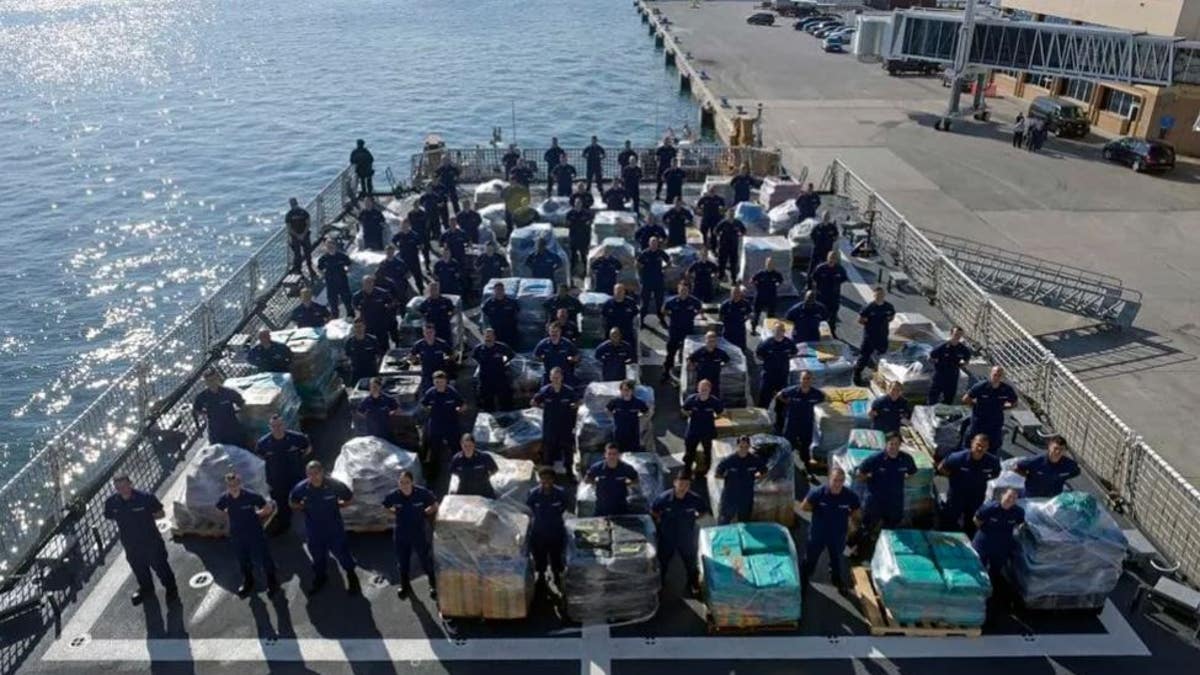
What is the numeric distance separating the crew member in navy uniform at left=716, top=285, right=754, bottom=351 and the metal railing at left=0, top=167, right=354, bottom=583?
768 cm

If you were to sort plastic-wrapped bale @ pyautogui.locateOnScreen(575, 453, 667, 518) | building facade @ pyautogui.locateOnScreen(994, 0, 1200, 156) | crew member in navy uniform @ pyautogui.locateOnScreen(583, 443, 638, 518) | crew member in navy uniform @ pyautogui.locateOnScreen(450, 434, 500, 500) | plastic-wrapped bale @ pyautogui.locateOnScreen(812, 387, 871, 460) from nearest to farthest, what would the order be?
crew member in navy uniform @ pyautogui.locateOnScreen(583, 443, 638, 518) → crew member in navy uniform @ pyautogui.locateOnScreen(450, 434, 500, 500) → plastic-wrapped bale @ pyautogui.locateOnScreen(575, 453, 667, 518) → plastic-wrapped bale @ pyautogui.locateOnScreen(812, 387, 871, 460) → building facade @ pyautogui.locateOnScreen(994, 0, 1200, 156)

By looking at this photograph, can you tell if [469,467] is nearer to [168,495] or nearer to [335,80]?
[168,495]

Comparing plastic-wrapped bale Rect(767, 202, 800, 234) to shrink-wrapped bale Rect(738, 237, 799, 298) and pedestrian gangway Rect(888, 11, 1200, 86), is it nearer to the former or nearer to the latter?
shrink-wrapped bale Rect(738, 237, 799, 298)

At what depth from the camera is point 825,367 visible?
12.6 meters

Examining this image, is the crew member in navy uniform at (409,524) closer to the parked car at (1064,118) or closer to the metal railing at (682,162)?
the metal railing at (682,162)

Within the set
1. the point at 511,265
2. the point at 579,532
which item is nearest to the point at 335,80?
the point at 511,265

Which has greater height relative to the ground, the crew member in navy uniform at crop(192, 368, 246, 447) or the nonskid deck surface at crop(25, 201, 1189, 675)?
the crew member in navy uniform at crop(192, 368, 246, 447)

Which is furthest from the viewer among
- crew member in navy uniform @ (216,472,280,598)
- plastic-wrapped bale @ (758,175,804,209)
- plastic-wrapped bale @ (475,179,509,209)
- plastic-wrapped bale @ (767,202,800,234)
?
plastic-wrapped bale @ (758,175,804,209)

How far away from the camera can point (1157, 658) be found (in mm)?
8547

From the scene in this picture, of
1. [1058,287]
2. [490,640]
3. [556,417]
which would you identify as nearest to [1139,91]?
[1058,287]

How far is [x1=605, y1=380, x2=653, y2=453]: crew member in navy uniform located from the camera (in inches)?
422

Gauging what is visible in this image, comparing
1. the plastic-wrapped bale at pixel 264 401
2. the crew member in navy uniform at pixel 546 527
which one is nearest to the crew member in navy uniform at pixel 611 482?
the crew member in navy uniform at pixel 546 527

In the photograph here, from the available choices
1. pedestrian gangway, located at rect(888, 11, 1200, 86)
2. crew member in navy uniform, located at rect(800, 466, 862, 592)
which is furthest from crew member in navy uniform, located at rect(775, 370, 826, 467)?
pedestrian gangway, located at rect(888, 11, 1200, 86)

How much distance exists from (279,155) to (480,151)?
64.9 feet
